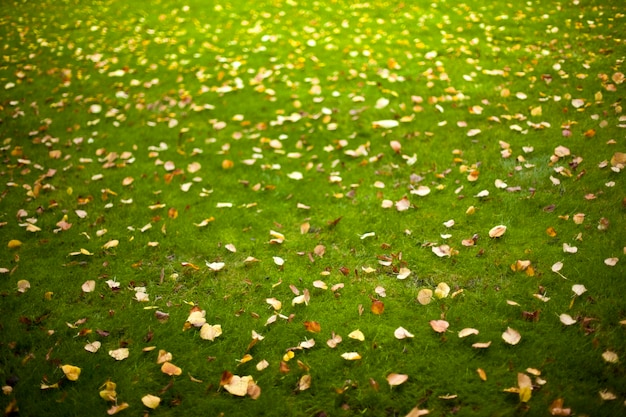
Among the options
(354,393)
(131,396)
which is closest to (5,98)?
(131,396)

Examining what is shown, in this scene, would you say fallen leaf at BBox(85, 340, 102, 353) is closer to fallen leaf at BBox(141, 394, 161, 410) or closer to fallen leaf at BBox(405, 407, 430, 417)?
fallen leaf at BBox(141, 394, 161, 410)

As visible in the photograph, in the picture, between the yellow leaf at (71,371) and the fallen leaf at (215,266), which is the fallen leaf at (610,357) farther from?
the yellow leaf at (71,371)

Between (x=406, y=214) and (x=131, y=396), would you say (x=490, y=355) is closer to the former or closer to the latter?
(x=406, y=214)

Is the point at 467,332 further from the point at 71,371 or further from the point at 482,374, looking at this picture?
the point at 71,371

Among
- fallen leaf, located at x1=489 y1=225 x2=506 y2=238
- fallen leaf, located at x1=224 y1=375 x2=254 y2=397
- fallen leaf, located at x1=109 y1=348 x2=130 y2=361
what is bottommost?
fallen leaf, located at x1=224 y1=375 x2=254 y2=397

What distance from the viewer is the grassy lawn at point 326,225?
2.56 meters

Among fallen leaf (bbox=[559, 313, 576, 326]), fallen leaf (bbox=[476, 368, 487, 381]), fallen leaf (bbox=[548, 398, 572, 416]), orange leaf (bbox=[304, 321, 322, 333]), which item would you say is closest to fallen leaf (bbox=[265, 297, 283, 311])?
orange leaf (bbox=[304, 321, 322, 333])

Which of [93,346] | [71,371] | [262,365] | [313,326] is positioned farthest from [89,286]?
[313,326]

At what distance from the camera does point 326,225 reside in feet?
12.7

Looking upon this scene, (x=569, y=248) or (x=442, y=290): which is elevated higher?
(x=569, y=248)

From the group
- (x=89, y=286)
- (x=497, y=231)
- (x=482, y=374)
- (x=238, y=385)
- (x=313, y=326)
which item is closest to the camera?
(x=482, y=374)

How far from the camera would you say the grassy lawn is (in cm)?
256

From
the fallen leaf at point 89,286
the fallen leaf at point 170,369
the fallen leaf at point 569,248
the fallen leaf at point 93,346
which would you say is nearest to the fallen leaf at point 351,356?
the fallen leaf at point 170,369

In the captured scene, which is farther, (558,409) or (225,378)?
(225,378)
